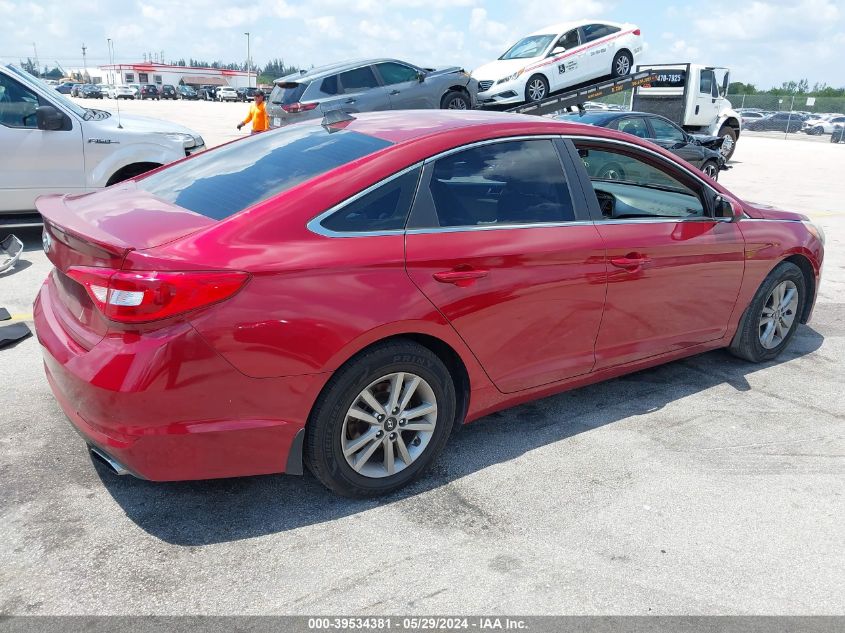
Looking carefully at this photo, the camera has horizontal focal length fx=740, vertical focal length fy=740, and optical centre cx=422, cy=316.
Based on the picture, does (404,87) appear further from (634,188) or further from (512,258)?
(512,258)

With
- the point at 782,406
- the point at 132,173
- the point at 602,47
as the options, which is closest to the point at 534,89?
the point at 602,47

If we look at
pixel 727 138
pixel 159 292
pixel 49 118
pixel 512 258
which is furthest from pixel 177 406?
pixel 727 138

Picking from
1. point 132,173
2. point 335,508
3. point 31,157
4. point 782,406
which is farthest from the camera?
point 132,173

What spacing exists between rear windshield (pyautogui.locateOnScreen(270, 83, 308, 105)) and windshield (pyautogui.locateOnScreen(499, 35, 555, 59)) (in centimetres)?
482

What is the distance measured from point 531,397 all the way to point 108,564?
6.90 ft

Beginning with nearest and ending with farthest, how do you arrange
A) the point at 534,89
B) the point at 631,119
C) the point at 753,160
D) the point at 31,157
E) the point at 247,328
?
the point at 247,328, the point at 31,157, the point at 631,119, the point at 534,89, the point at 753,160

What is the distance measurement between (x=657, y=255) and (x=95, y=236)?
2.82 m

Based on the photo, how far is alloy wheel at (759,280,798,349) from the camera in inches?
201

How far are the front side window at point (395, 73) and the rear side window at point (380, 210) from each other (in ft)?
42.6

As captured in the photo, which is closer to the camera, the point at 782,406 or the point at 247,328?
the point at 247,328

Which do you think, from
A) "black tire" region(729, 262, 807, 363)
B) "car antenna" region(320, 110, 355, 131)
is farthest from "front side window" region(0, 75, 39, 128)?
"black tire" region(729, 262, 807, 363)

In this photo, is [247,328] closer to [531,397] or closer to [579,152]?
[531,397]

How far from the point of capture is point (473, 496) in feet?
11.1

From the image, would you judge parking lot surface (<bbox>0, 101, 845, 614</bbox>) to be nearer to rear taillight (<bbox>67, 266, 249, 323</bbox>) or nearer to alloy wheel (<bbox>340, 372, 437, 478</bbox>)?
A: alloy wheel (<bbox>340, 372, 437, 478</bbox>)
